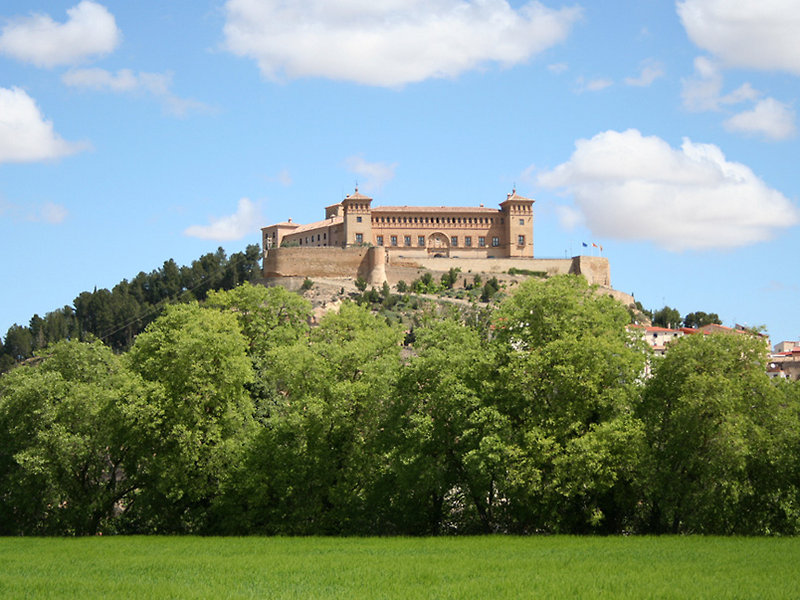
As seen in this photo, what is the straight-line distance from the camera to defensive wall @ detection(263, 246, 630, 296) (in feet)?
377

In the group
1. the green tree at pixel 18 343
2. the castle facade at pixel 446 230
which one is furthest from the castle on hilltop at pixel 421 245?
the green tree at pixel 18 343

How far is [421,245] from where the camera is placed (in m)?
124

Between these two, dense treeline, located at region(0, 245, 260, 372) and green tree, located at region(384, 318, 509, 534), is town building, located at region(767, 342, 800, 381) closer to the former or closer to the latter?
dense treeline, located at region(0, 245, 260, 372)

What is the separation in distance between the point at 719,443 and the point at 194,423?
2152 centimetres

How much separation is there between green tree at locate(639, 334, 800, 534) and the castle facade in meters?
83.1

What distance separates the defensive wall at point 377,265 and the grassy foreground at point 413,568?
77724mm

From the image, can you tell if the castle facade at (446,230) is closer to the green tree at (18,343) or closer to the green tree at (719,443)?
the green tree at (18,343)

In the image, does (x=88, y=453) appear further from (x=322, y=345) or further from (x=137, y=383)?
(x=322, y=345)

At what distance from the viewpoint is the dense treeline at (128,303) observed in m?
116

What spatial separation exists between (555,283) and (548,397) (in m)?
5.45

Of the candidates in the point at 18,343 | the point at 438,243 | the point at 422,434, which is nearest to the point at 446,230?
the point at 438,243

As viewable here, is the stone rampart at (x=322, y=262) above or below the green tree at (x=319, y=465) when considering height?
above

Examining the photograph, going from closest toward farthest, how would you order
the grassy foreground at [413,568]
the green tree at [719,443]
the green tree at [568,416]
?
the grassy foreground at [413,568]
the green tree at [568,416]
the green tree at [719,443]

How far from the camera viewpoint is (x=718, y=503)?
37656 millimetres
